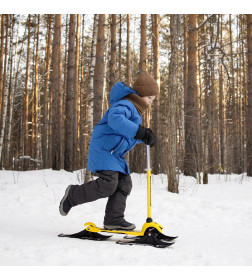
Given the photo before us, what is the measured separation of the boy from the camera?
2959 mm

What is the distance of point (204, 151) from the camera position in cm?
805

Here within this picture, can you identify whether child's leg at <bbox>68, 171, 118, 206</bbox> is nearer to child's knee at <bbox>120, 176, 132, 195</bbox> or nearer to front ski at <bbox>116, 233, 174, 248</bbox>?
child's knee at <bbox>120, 176, 132, 195</bbox>

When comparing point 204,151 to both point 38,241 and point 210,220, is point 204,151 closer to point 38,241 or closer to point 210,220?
point 210,220

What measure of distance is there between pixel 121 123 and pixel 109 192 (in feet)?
2.35

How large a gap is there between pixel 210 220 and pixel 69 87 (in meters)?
9.58

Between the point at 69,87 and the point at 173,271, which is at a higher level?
the point at 69,87

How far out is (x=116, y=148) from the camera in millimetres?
3113

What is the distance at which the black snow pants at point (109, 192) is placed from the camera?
121 inches

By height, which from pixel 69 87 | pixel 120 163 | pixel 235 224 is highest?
pixel 69 87

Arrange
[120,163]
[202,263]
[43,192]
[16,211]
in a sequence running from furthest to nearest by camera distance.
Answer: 1. [43,192]
2. [16,211]
3. [120,163]
4. [202,263]

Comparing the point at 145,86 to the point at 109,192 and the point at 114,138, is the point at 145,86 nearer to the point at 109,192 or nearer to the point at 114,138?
the point at 114,138

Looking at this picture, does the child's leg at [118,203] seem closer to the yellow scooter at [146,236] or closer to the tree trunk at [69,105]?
the yellow scooter at [146,236]

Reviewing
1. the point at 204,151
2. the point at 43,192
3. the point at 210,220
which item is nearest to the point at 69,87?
the point at 204,151

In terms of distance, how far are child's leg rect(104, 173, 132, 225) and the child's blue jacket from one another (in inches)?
4.5
